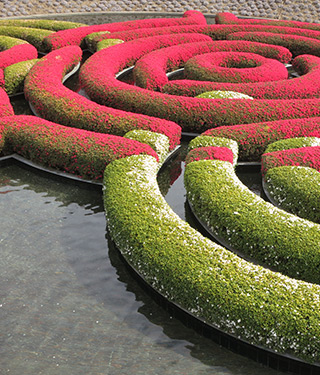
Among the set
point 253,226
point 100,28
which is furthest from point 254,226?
point 100,28

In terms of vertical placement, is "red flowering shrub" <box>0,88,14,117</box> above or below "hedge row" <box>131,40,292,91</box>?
below

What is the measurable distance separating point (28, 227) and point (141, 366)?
15.3 ft

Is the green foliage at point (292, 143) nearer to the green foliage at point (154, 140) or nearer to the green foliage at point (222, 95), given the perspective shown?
the green foliage at point (154, 140)

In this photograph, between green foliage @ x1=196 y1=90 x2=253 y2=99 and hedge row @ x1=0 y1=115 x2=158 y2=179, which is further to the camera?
green foliage @ x1=196 y1=90 x2=253 y2=99

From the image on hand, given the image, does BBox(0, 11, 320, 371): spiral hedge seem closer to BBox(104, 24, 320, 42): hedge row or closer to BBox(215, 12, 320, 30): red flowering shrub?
BBox(104, 24, 320, 42): hedge row

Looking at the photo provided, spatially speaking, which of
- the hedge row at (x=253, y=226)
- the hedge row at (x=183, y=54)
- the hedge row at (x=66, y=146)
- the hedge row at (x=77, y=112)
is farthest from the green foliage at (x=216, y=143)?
the hedge row at (x=183, y=54)

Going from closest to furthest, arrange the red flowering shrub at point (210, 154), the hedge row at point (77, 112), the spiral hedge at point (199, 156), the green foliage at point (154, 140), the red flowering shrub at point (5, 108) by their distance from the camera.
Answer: the spiral hedge at point (199, 156) → the red flowering shrub at point (210, 154) → the green foliage at point (154, 140) → the hedge row at point (77, 112) → the red flowering shrub at point (5, 108)

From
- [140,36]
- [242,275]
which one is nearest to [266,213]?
[242,275]

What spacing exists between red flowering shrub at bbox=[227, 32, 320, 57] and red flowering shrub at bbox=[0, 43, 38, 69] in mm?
9286

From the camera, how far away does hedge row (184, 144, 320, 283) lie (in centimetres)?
911

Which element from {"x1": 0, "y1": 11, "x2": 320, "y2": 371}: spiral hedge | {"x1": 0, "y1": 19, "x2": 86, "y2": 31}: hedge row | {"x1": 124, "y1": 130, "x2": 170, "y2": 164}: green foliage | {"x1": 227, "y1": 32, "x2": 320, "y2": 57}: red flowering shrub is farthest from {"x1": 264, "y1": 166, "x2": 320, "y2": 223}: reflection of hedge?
{"x1": 0, "y1": 19, "x2": 86, "y2": 31}: hedge row

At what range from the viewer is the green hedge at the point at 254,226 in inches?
358

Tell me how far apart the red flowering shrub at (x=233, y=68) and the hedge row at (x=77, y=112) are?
4.89 meters

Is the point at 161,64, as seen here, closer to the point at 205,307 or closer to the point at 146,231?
the point at 146,231
